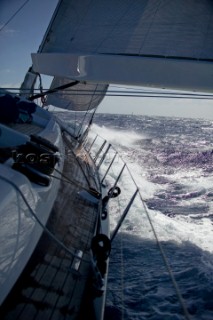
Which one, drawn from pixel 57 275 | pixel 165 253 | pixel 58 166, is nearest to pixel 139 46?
pixel 58 166

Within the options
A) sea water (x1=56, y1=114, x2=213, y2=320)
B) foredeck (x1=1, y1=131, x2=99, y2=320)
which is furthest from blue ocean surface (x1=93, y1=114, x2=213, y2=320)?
foredeck (x1=1, y1=131, x2=99, y2=320)

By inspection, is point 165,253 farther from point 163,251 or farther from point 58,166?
point 163,251

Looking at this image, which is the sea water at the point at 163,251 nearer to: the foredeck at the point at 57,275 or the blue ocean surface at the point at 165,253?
the blue ocean surface at the point at 165,253

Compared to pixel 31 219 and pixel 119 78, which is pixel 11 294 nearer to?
pixel 31 219

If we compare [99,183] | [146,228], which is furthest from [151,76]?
[146,228]

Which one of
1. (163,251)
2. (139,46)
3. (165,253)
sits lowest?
(163,251)

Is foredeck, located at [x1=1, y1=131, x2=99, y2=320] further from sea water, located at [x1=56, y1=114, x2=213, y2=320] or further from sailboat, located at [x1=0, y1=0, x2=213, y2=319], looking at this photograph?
sea water, located at [x1=56, y1=114, x2=213, y2=320]
